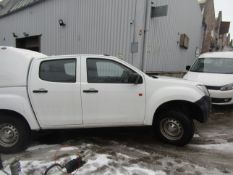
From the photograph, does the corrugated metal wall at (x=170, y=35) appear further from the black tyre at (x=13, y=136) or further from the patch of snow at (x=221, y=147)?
the black tyre at (x=13, y=136)

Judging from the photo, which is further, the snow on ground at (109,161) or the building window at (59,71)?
the building window at (59,71)

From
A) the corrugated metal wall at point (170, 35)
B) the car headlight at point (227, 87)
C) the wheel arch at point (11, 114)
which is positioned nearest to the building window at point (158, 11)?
the corrugated metal wall at point (170, 35)

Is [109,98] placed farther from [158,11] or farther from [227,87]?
[158,11]

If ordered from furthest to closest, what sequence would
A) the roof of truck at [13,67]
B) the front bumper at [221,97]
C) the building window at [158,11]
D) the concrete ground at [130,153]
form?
the building window at [158,11] → the front bumper at [221,97] → the roof of truck at [13,67] → the concrete ground at [130,153]

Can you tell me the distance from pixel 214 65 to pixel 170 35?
3962 mm

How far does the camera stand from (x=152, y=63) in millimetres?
10969

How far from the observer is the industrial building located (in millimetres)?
9531

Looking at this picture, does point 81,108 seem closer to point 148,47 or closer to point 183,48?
point 148,47

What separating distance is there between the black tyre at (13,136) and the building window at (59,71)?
957mm

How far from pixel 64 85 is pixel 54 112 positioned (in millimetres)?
538

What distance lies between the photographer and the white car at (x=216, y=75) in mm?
7500

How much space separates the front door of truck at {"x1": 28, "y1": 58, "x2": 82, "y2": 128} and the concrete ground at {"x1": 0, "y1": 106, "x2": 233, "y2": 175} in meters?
0.57

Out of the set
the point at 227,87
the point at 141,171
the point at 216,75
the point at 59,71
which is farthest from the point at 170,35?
the point at 141,171

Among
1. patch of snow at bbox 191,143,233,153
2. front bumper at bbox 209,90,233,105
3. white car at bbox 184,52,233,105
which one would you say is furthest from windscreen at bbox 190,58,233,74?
patch of snow at bbox 191,143,233,153
